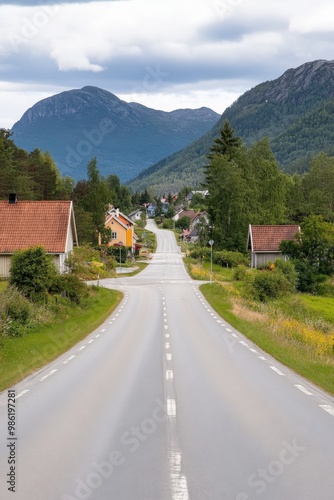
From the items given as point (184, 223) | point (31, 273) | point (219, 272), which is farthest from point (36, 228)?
point (184, 223)

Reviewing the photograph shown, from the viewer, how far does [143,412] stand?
392 inches

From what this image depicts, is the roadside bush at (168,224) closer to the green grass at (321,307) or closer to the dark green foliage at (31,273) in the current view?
the green grass at (321,307)

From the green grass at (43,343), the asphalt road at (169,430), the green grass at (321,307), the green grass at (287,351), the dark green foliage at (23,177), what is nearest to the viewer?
the asphalt road at (169,430)

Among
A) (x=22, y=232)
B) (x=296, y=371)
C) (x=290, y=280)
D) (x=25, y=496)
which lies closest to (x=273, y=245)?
(x=290, y=280)

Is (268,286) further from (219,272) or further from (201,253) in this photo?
(201,253)

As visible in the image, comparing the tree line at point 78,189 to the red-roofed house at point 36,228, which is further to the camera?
the tree line at point 78,189

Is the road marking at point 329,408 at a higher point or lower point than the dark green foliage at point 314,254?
lower

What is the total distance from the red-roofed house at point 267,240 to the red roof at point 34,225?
26.0 m

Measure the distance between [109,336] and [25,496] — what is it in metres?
15.5

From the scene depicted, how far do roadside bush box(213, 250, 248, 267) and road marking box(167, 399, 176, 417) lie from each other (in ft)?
190

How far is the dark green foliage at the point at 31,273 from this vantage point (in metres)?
26.2

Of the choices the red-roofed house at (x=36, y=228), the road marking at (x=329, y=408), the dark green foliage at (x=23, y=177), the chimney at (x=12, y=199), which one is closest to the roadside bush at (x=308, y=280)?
the red-roofed house at (x=36, y=228)

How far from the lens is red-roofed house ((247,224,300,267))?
60.1 m

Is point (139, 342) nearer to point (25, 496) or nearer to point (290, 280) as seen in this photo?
point (25, 496)
